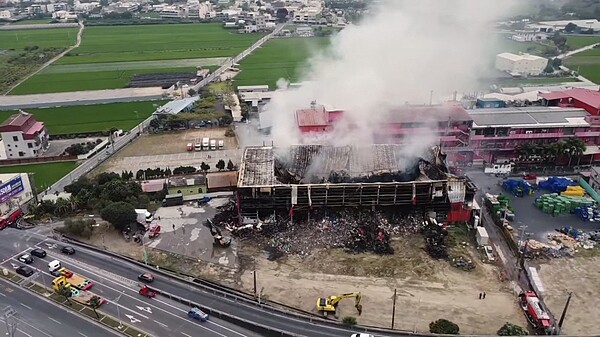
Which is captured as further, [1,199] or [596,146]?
[596,146]

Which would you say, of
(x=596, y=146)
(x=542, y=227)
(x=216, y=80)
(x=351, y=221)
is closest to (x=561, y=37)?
(x=596, y=146)

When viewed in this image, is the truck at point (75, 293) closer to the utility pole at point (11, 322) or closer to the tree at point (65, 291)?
the tree at point (65, 291)

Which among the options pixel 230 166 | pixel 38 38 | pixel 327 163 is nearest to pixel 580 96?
pixel 327 163

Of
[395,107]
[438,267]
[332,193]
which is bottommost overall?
[438,267]

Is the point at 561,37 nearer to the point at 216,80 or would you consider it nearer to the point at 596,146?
the point at 596,146

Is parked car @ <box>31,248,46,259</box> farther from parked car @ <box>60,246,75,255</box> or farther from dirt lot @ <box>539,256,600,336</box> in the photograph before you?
dirt lot @ <box>539,256,600,336</box>

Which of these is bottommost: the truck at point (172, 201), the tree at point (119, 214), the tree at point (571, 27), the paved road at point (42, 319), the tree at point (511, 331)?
the paved road at point (42, 319)

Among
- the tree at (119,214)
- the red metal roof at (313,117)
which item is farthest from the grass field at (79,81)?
the tree at (119,214)
